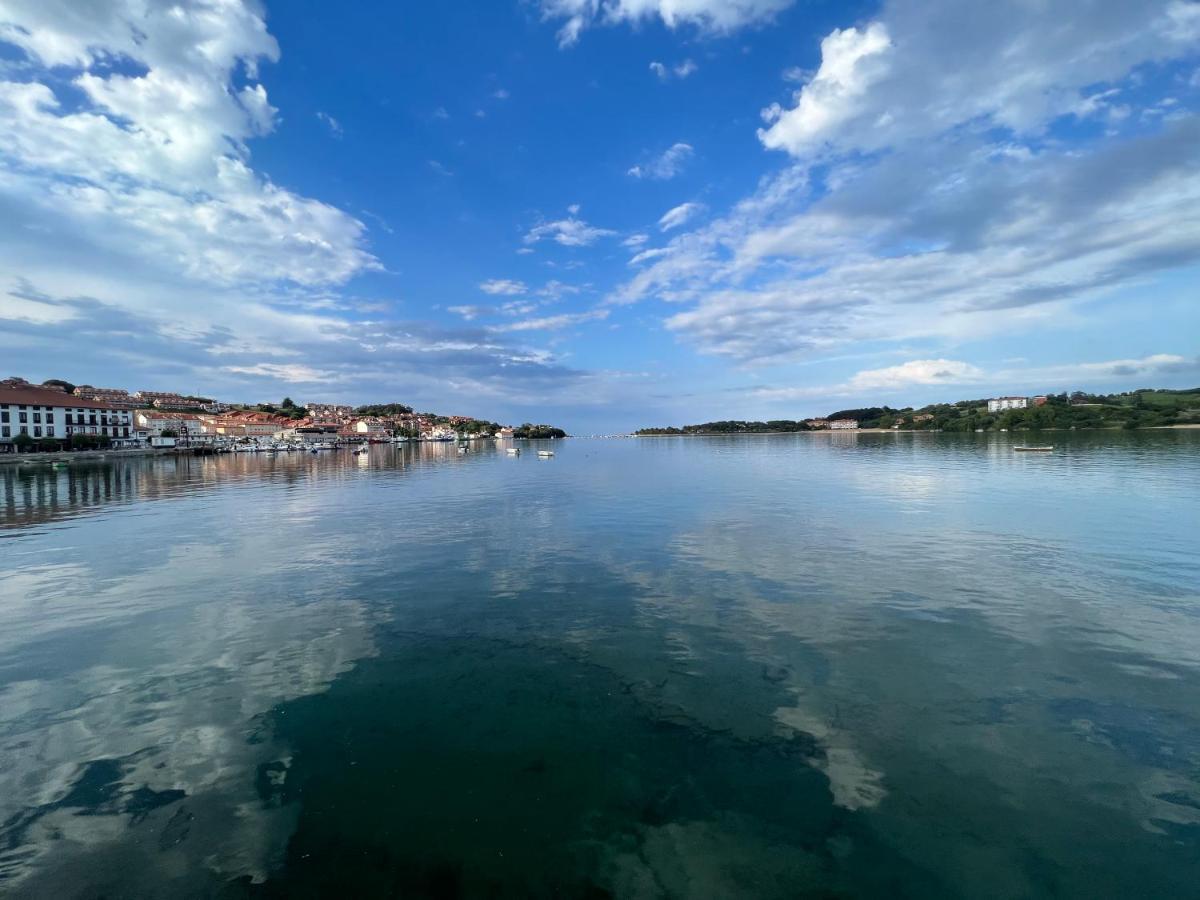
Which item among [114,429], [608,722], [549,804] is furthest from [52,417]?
[549,804]

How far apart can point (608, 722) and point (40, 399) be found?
151694 mm

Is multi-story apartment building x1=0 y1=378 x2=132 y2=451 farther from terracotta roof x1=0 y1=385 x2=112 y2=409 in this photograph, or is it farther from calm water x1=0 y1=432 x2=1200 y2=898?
calm water x1=0 y1=432 x2=1200 y2=898

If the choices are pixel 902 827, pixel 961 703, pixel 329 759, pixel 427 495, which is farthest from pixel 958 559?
pixel 427 495

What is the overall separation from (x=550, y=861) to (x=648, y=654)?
5461 millimetres

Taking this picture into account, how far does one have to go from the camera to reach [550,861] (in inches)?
225

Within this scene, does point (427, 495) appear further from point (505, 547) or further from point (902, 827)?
point (902, 827)

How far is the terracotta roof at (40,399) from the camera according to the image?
101 m

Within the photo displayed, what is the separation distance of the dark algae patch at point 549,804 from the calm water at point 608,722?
0.04 m

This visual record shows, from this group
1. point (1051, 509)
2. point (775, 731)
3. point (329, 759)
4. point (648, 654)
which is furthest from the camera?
point (1051, 509)

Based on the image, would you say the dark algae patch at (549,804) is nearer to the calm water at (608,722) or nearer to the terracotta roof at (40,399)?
the calm water at (608,722)

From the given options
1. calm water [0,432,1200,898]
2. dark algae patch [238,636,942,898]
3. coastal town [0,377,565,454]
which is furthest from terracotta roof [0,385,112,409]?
dark algae patch [238,636,942,898]

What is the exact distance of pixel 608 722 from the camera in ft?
27.5

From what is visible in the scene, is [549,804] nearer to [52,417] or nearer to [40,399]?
[52,417]

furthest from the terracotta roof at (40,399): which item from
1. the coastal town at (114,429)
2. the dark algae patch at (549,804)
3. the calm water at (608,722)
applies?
the dark algae patch at (549,804)
